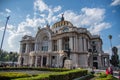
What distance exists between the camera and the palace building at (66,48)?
152 feet

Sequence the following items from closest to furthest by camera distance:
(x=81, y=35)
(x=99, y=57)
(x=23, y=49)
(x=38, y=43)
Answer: (x=81, y=35) → (x=99, y=57) → (x=38, y=43) → (x=23, y=49)

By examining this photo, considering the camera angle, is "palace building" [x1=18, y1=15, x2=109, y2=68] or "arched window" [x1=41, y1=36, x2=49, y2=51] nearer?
"palace building" [x1=18, y1=15, x2=109, y2=68]

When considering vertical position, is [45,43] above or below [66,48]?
above

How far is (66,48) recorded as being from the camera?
50.3 m

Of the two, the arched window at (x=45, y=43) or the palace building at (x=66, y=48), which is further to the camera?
the arched window at (x=45, y=43)

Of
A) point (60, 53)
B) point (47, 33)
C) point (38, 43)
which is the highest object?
point (47, 33)

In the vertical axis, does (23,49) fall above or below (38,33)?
below

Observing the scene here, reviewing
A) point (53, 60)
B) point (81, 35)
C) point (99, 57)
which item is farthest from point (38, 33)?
point (99, 57)

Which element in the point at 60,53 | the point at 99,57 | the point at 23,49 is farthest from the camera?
the point at 23,49

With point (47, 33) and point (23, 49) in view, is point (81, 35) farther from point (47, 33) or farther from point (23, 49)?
point (23, 49)

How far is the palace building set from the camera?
152ft

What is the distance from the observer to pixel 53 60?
49219 millimetres

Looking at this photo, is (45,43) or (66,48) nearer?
(66,48)

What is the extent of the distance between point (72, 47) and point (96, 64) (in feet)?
48.7
